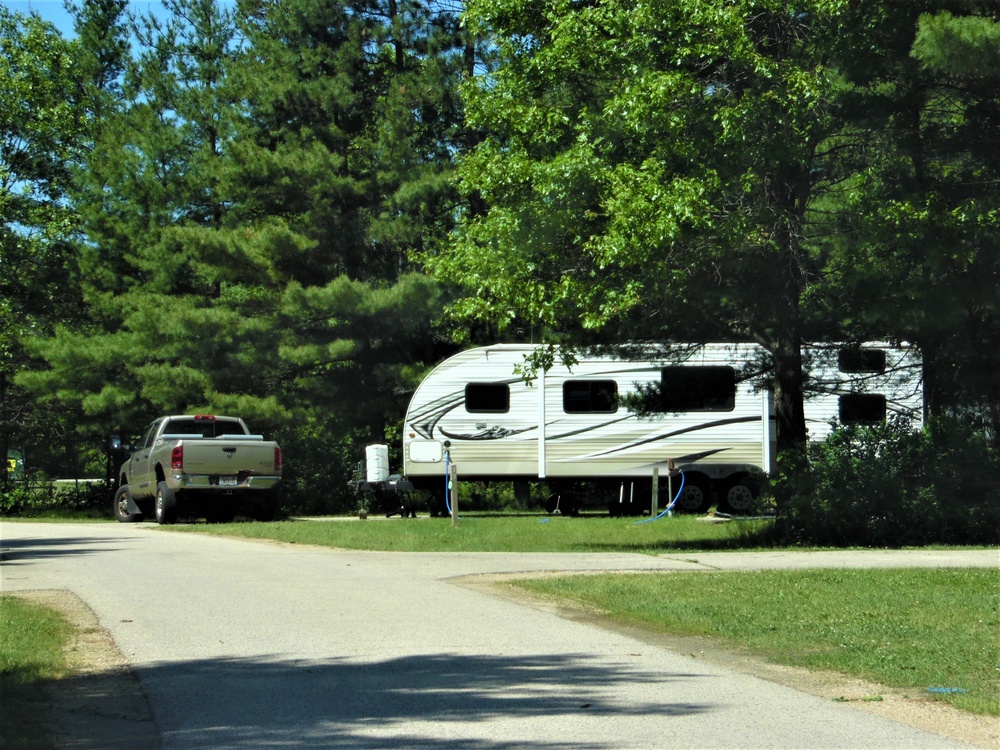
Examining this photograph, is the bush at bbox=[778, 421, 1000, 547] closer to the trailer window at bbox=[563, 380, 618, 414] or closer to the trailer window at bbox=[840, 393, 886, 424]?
the trailer window at bbox=[840, 393, 886, 424]

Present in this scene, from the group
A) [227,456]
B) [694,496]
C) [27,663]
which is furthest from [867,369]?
[27,663]

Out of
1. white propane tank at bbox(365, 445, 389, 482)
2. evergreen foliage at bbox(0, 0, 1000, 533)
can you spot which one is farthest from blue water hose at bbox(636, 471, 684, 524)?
white propane tank at bbox(365, 445, 389, 482)

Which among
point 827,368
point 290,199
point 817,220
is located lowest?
point 827,368

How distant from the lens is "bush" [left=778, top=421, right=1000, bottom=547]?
1788 centimetres

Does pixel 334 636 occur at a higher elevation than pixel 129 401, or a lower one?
lower

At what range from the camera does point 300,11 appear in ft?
105

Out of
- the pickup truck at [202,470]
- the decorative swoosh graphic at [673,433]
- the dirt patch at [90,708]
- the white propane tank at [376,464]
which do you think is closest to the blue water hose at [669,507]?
the decorative swoosh graphic at [673,433]

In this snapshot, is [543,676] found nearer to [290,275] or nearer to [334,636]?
[334,636]

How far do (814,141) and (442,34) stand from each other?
1755 cm

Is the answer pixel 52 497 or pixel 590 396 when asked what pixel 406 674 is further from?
pixel 52 497

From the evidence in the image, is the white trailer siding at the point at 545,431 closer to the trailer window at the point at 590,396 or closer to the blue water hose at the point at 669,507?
the trailer window at the point at 590,396

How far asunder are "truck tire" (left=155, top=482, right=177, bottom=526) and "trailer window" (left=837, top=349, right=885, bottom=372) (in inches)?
477

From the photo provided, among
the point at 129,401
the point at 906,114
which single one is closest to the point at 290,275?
the point at 129,401

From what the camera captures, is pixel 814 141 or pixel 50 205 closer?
pixel 814 141
